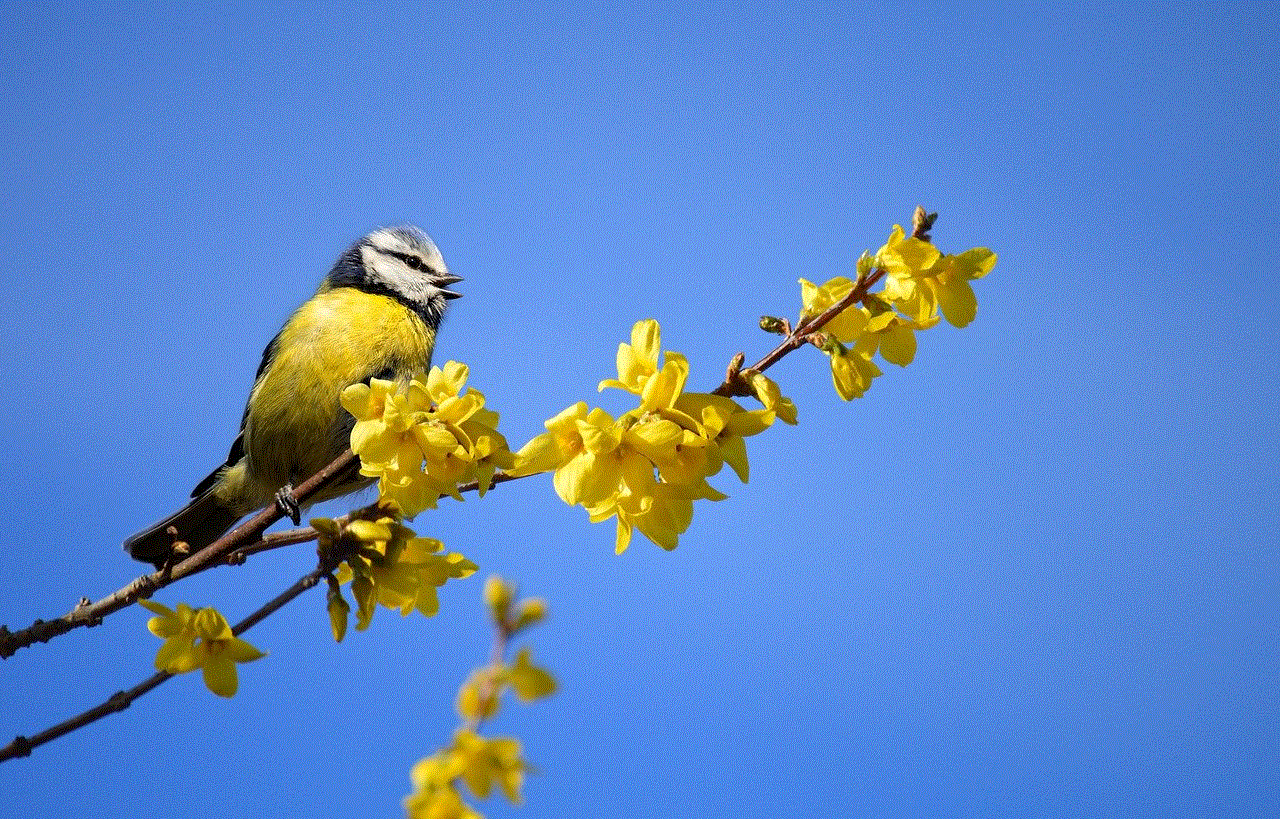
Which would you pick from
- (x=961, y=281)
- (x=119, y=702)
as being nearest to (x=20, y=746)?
(x=119, y=702)

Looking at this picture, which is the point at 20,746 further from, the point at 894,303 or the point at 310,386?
the point at 310,386

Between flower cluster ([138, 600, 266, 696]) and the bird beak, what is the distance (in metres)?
2.83

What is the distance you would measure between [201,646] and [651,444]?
921 mm

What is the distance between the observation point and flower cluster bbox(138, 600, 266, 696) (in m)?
1.68

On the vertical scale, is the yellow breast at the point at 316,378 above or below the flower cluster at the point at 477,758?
above

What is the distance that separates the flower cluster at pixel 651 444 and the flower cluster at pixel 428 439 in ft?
0.38

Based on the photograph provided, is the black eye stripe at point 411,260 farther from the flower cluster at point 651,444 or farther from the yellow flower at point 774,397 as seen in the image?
the yellow flower at point 774,397

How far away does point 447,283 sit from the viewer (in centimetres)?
449

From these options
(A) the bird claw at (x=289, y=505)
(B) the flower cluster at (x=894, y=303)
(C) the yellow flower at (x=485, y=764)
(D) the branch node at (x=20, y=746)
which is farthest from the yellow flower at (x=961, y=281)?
(D) the branch node at (x=20, y=746)

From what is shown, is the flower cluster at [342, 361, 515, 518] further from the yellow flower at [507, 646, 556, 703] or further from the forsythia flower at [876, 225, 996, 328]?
the forsythia flower at [876, 225, 996, 328]

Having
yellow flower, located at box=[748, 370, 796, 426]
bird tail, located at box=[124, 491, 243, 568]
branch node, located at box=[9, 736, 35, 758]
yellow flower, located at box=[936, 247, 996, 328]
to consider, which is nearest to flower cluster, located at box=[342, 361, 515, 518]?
yellow flower, located at box=[748, 370, 796, 426]

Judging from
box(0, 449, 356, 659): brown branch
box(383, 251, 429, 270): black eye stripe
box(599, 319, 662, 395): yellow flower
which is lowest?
box(0, 449, 356, 659): brown branch

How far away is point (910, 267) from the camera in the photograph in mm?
1768

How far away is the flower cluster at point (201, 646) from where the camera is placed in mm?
1676
